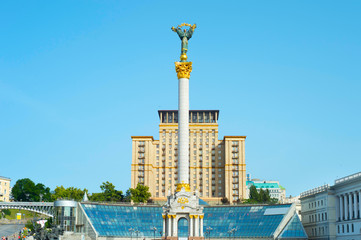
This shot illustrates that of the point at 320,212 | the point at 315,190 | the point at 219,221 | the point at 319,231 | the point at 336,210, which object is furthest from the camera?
the point at 219,221

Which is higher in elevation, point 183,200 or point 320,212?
point 183,200

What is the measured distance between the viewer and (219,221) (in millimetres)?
120375

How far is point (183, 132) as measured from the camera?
104 m

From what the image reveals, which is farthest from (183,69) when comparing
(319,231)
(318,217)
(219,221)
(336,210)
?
(319,231)

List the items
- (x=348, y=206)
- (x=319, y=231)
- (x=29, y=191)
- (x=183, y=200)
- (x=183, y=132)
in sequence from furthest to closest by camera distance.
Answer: (x=29, y=191) → (x=319, y=231) → (x=348, y=206) → (x=183, y=132) → (x=183, y=200)

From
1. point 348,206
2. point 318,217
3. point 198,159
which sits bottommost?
point 318,217

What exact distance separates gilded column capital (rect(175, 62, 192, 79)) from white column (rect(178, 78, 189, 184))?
91 centimetres

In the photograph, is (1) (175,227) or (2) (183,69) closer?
(1) (175,227)

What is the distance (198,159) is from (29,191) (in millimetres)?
67044

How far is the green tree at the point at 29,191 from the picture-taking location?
616 ft

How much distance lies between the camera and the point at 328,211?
358 ft

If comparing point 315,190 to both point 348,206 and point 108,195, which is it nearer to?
point 348,206

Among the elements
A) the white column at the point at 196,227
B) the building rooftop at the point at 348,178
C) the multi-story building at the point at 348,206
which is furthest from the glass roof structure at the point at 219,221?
the white column at the point at 196,227

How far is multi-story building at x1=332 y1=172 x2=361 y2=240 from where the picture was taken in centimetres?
9856
